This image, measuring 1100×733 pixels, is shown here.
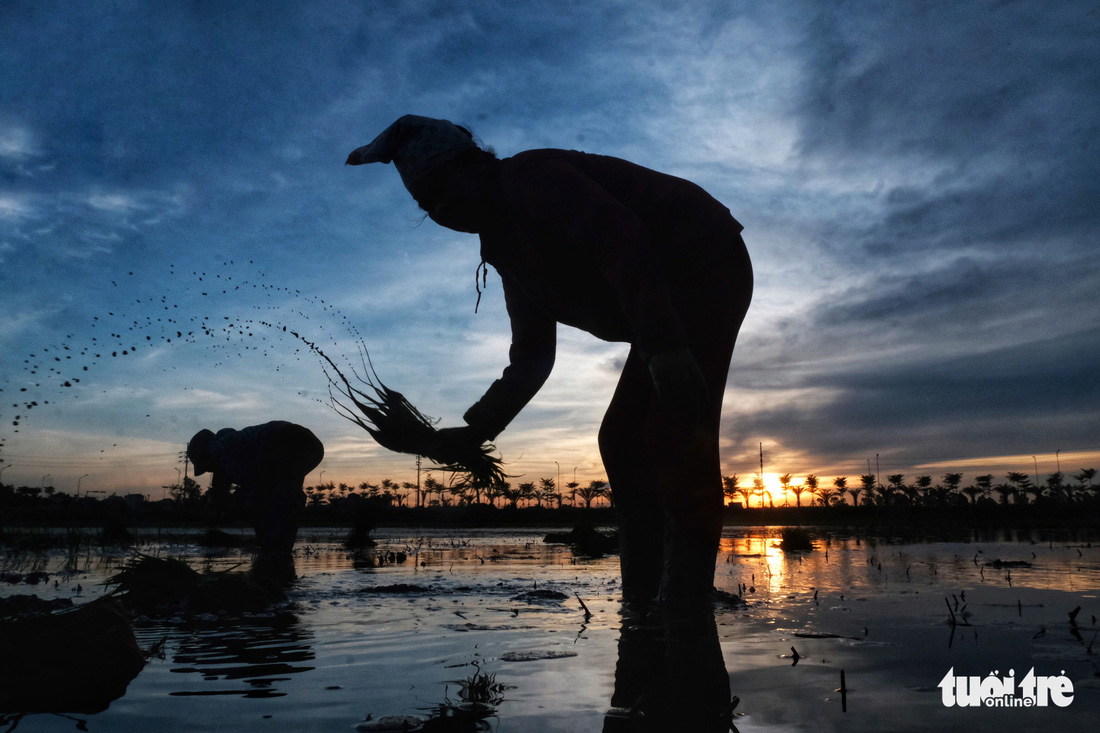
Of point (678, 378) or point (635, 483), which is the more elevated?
point (678, 378)

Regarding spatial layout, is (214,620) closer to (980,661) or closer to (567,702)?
(567,702)

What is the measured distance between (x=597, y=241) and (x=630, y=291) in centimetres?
27

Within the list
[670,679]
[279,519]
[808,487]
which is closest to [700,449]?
[670,679]

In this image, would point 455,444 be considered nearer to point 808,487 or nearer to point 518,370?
point 518,370

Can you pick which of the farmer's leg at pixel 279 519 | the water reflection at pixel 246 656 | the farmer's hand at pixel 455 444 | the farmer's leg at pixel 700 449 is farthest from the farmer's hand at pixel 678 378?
the farmer's leg at pixel 279 519

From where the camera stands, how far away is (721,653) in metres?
2.05

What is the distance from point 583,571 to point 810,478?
13180 cm

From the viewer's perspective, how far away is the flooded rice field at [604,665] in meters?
1.42

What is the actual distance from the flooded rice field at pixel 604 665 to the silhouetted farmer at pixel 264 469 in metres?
3.38

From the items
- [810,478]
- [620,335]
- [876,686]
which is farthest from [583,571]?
[810,478]

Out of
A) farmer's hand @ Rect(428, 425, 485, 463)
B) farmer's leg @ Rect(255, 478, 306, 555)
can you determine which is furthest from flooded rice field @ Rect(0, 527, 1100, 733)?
farmer's leg @ Rect(255, 478, 306, 555)

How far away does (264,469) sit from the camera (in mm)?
6836

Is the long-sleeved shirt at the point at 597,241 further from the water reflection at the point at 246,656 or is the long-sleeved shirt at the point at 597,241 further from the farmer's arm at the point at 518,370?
the water reflection at the point at 246,656

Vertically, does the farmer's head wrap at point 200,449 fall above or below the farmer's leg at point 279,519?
above
